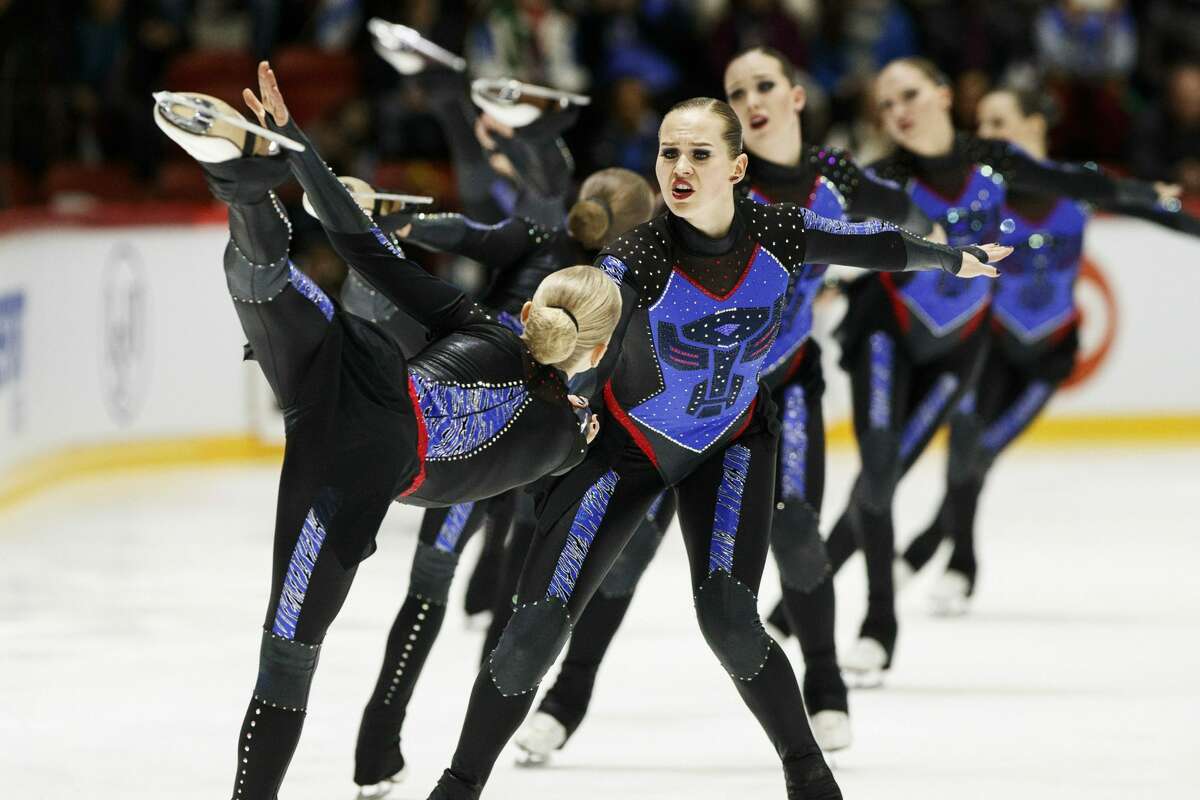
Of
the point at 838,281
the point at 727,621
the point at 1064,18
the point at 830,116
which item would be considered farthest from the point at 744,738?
the point at 1064,18

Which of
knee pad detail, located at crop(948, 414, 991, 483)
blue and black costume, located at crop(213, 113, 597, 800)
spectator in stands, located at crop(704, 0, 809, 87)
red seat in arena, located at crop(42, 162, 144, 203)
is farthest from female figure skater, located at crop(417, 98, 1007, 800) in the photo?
spectator in stands, located at crop(704, 0, 809, 87)

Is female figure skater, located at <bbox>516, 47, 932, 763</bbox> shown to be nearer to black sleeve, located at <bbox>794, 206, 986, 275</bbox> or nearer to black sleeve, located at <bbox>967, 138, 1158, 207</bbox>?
black sleeve, located at <bbox>794, 206, 986, 275</bbox>

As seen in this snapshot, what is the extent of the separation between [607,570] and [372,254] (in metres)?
0.90

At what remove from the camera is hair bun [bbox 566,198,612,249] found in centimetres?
489

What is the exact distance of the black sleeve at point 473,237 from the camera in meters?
4.58

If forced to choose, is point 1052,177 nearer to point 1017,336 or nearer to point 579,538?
point 1017,336

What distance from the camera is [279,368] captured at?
11.9ft

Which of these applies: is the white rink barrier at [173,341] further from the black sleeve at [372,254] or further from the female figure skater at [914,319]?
the black sleeve at [372,254]

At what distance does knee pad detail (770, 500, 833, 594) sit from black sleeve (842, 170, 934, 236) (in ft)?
2.98

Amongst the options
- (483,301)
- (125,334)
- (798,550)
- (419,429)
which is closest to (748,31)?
(125,334)

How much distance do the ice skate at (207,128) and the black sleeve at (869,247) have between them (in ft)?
4.62

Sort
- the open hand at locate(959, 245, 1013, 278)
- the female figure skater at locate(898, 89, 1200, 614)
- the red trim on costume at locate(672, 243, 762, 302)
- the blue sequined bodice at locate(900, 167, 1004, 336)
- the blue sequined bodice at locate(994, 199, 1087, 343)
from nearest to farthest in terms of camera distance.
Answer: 1. the red trim on costume at locate(672, 243, 762, 302)
2. the open hand at locate(959, 245, 1013, 278)
3. the blue sequined bodice at locate(900, 167, 1004, 336)
4. the female figure skater at locate(898, 89, 1200, 614)
5. the blue sequined bodice at locate(994, 199, 1087, 343)

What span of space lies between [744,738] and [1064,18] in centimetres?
825

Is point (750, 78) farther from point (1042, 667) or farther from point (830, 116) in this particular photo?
point (830, 116)
